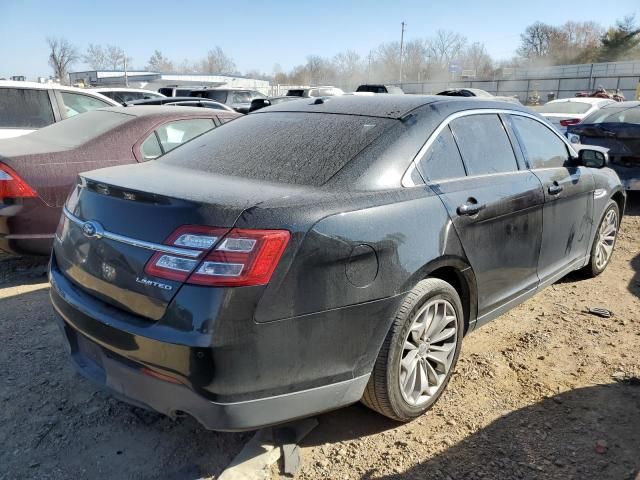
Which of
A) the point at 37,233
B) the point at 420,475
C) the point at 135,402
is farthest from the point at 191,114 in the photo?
the point at 420,475

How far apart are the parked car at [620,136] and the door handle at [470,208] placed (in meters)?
5.29

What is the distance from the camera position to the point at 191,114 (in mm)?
5227

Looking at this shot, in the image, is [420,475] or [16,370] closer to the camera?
[420,475]

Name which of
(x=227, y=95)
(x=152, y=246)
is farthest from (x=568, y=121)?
(x=152, y=246)

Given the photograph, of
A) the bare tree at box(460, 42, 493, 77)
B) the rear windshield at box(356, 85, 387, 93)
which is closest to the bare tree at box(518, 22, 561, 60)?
the bare tree at box(460, 42, 493, 77)

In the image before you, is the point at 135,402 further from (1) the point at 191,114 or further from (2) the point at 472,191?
(1) the point at 191,114

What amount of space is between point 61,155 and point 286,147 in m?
2.52

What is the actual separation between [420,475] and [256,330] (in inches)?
41.2

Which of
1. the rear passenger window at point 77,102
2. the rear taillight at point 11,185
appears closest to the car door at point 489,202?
the rear taillight at point 11,185

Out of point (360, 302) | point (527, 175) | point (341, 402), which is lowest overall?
point (341, 402)

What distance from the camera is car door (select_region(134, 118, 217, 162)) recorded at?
4758 millimetres

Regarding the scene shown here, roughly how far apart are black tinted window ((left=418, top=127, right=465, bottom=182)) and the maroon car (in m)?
2.95

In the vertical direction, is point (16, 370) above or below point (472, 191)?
below

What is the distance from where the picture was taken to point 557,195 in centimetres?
362
